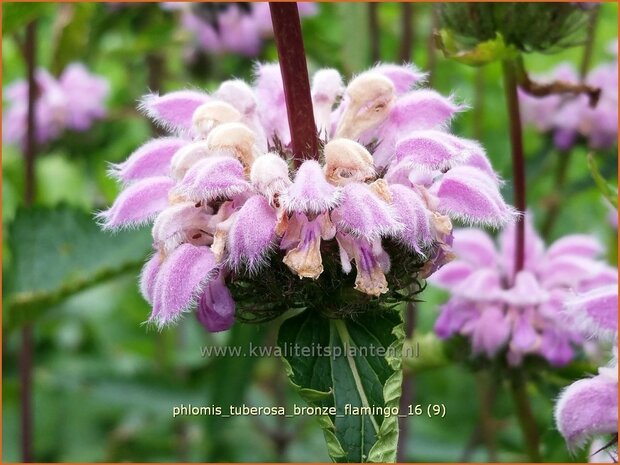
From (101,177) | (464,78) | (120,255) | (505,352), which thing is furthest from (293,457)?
(464,78)

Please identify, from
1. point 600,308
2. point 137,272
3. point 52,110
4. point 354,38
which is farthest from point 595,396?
point 52,110

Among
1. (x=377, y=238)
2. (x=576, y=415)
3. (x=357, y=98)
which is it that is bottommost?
(x=576, y=415)

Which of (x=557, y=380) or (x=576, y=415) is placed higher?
(x=576, y=415)

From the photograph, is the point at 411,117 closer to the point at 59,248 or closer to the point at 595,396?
the point at 595,396

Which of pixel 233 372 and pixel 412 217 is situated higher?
pixel 412 217

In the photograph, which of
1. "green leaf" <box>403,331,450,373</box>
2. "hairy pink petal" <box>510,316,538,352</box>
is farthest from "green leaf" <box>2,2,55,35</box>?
"hairy pink petal" <box>510,316,538,352</box>

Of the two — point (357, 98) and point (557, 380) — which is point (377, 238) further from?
point (557, 380)

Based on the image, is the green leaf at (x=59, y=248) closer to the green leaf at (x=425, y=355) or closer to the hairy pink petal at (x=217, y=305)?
the green leaf at (x=425, y=355)
